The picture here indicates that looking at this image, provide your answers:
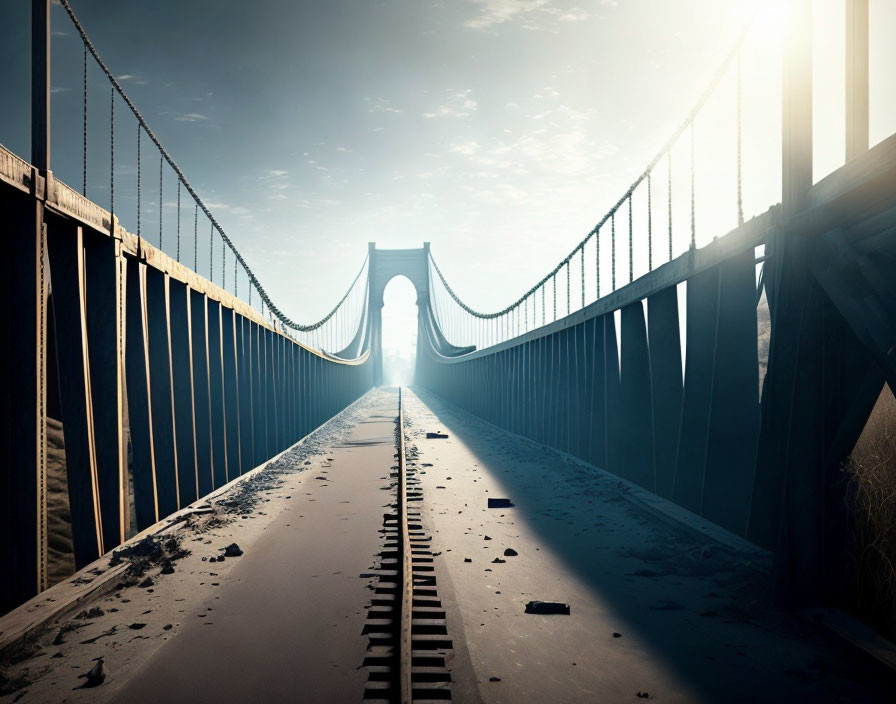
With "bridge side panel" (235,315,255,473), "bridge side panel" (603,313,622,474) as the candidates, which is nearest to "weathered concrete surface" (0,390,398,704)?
"bridge side panel" (603,313,622,474)

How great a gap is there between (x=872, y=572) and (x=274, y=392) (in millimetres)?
13919

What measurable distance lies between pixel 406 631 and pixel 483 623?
66 centimetres

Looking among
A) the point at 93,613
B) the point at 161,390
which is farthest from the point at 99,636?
the point at 161,390

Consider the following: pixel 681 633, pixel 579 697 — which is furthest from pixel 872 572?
pixel 579 697

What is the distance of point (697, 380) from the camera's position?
7.21 metres

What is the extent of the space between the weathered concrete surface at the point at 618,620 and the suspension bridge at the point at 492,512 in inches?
1.1

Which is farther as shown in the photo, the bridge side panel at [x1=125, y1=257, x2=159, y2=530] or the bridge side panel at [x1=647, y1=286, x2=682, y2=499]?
the bridge side panel at [x1=647, y1=286, x2=682, y2=499]

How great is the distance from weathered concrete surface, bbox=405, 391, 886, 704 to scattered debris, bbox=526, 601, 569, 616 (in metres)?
0.10

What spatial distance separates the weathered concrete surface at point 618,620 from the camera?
3662 millimetres

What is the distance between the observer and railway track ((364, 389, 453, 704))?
11.6 ft

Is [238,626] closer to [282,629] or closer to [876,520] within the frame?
[282,629]

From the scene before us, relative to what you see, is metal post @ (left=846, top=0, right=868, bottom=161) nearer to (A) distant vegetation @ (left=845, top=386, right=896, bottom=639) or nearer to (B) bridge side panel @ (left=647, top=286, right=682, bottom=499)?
(A) distant vegetation @ (left=845, top=386, right=896, bottom=639)

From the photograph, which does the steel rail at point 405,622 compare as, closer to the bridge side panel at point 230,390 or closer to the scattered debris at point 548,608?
the scattered debris at point 548,608

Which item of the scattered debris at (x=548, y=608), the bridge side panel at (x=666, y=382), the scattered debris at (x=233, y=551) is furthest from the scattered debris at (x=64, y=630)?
the bridge side panel at (x=666, y=382)
